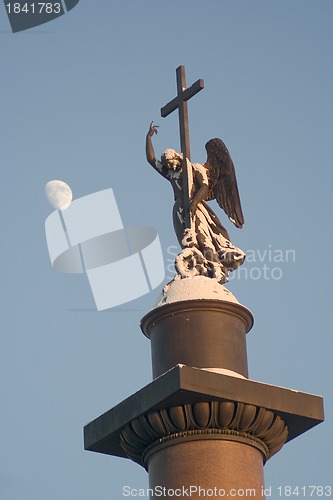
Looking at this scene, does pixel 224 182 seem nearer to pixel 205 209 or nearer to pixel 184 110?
pixel 205 209

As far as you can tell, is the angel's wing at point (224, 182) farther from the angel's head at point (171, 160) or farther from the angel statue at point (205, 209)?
the angel's head at point (171, 160)

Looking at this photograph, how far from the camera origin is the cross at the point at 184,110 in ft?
71.6

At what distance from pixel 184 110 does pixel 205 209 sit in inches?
63.8

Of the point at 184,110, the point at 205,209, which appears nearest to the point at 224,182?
the point at 205,209

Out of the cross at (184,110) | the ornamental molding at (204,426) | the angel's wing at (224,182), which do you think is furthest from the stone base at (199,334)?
the angel's wing at (224,182)

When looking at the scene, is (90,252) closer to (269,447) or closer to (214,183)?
(214,183)

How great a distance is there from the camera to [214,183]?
2233 cm

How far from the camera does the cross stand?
21.8 meters

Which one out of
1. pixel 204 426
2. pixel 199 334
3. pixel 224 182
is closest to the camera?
pixel 204 426

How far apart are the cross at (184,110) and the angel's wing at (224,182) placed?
394mm

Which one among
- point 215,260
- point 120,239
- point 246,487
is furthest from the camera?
point 120,239

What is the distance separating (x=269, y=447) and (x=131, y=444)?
170cm

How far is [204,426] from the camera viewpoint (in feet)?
63.5

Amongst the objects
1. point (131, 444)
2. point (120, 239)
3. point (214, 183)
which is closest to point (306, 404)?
point (131, 444)
